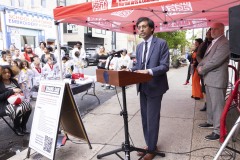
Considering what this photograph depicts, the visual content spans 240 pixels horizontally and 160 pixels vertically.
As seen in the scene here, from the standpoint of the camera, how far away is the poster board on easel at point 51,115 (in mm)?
3453

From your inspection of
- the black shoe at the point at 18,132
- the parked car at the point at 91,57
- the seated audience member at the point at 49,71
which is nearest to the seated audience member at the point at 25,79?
the seated audience member at the point at 49,71

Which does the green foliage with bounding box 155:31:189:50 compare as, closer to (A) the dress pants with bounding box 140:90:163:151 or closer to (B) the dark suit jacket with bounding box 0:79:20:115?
(B) the dark suit jacket with bounding box 0:79:20:115

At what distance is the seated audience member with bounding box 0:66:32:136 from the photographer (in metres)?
4.77

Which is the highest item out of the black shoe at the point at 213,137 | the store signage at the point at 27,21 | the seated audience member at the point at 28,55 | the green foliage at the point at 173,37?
the store signage at the point at 27,21

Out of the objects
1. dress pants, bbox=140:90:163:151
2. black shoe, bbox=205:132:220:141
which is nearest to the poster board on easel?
dress pants, bbox=140:90:163:151

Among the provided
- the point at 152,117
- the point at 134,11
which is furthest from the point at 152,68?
the point at 134,11

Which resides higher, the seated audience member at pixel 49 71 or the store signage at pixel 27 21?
the store signage at pixel 27 21

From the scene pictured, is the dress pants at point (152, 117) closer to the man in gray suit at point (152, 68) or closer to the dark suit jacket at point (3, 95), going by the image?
the man in gray suit at point (152, 68)

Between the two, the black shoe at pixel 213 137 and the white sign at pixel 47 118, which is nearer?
the white sign at pixel 47 118

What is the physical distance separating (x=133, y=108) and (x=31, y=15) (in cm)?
1520

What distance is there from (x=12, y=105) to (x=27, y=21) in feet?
50.7

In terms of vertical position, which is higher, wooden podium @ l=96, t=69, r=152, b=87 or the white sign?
wooden podium @ l=96, t=69, r=152, b=87

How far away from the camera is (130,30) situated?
8836mm

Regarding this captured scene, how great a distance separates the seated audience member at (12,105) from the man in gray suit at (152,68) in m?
2.56
